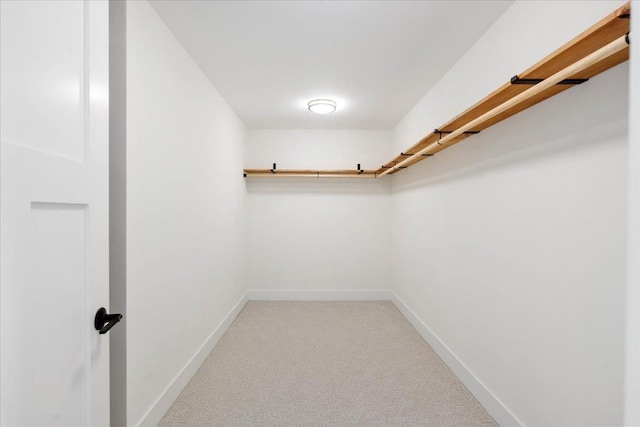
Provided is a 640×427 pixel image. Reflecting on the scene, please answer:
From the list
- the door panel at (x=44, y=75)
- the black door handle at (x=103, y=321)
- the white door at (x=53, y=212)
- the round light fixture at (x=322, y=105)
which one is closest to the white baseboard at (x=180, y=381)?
the white door at (x=53, y=212)

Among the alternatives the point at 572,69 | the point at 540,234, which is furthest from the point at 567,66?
the point at 540,234

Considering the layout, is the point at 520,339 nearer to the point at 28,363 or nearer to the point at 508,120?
the point at 508,120

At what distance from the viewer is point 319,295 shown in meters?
4.29

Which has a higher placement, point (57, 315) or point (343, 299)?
point (57, 315)

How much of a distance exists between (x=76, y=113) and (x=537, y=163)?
2.00 meters

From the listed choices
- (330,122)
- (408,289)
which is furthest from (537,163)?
(330,122)

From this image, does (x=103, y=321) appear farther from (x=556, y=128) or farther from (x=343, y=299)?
(x=343, y=299)

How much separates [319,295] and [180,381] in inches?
96.0

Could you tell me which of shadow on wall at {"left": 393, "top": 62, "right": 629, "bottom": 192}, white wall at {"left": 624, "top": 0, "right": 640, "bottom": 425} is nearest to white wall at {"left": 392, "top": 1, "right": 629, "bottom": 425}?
shadow on wall at {"left": 393, "top": 62, "right": 629, "bottom": 192}

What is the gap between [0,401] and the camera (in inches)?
23.8

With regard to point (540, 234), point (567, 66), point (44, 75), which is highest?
point (567, 66)

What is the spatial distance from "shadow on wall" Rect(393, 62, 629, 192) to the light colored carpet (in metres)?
1.67

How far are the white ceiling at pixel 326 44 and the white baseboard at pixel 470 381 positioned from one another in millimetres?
2434

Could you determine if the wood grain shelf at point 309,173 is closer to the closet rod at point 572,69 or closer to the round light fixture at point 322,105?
the round light fixture at point 322,105
